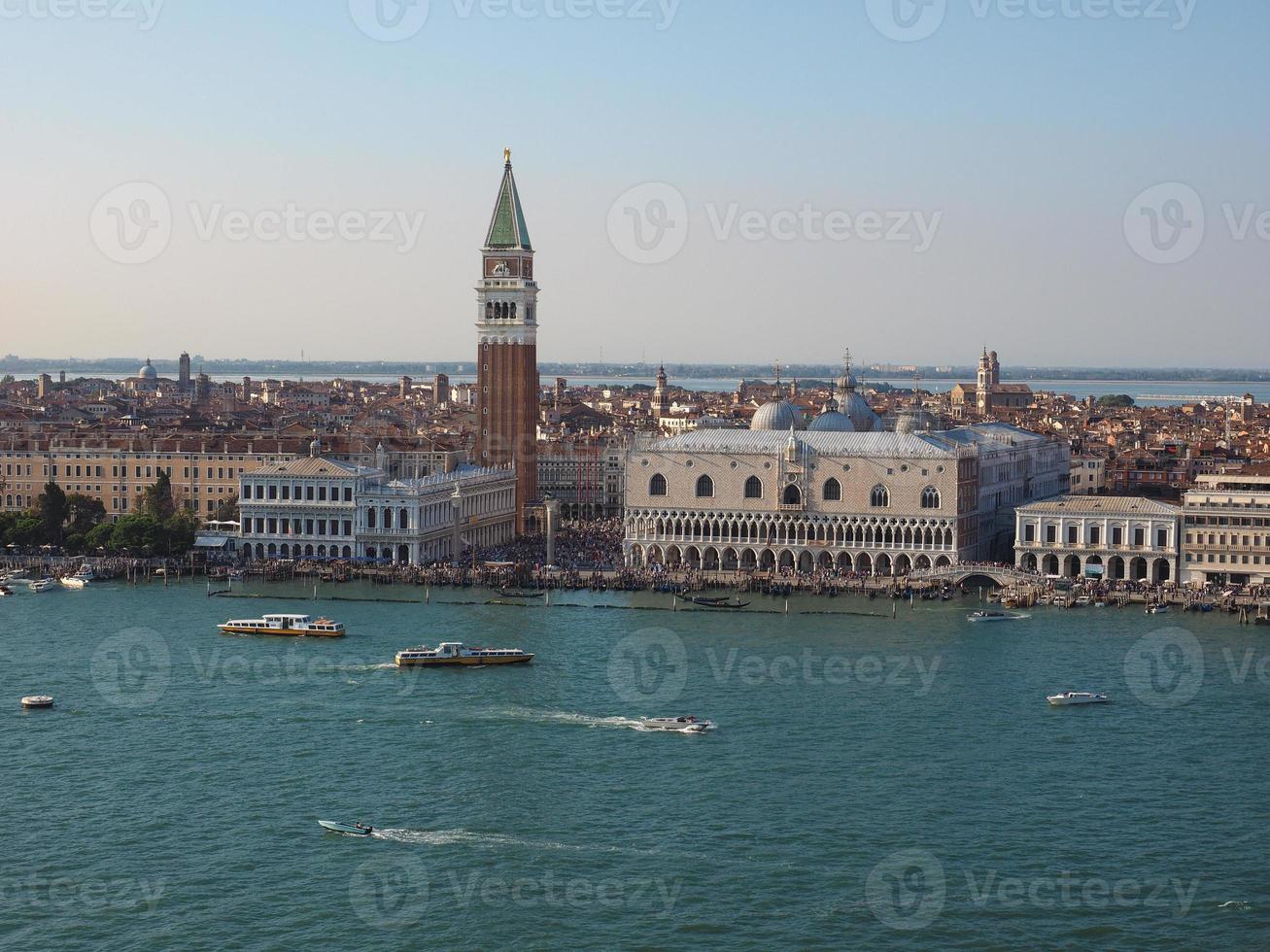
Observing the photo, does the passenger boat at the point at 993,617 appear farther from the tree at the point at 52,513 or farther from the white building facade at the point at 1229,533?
the tree at the point at 52,513

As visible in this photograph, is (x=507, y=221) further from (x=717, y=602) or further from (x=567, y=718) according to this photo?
(x=567, y=718)

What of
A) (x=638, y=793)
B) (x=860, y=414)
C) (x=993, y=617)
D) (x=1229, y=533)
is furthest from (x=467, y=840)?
(x=860, y=414)

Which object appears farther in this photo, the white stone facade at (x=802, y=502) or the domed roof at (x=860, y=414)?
the domed roof at (x=860, y=414)

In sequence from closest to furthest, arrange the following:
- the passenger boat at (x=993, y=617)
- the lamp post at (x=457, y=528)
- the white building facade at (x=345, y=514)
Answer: the passenger boat at (x=993, y=617), the white building facade at (x=345, y=514), the lamp post at (x=457, y=528)

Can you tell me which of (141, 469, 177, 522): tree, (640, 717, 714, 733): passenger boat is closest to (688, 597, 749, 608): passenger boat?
(640, 717, 714, 733): passenger boat

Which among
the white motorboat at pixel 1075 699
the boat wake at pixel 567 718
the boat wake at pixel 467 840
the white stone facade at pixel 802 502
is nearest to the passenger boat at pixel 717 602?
the white stone facade at pixel 802 502
